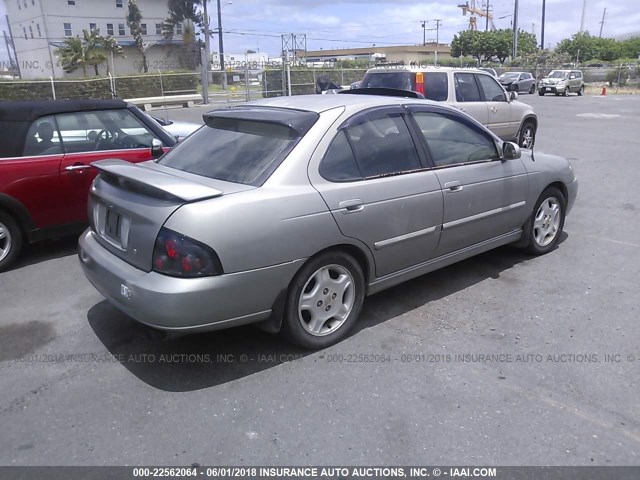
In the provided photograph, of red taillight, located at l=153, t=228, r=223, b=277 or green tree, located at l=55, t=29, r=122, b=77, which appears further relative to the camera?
green tree, located at l=55, t=29, r=122, b=77

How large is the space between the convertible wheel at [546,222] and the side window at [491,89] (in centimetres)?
551

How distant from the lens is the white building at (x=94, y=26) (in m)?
56.7

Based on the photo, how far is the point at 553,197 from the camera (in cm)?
535

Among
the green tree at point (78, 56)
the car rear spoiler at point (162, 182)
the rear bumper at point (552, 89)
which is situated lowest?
the rear bumper at point (552, 89)

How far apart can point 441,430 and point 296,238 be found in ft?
4.43

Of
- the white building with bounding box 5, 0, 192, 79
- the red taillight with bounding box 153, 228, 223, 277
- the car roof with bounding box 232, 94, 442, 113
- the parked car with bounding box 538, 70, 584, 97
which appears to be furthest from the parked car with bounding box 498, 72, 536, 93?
the red taillight with bounding box 153, 228, 223, 277

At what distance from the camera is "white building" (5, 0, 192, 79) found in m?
56.7

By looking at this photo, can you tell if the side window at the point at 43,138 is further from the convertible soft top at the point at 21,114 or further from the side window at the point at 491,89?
the side window at the point at 491,89

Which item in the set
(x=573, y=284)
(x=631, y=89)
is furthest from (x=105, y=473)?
(x=631, y=89)

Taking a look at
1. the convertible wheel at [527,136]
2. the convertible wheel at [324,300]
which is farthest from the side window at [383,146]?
the convertible wheel at [527,136]

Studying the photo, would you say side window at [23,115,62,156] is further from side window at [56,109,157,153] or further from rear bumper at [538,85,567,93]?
rear bumper at [538,85,567,93]

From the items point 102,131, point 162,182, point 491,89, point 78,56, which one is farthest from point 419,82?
point 78,56

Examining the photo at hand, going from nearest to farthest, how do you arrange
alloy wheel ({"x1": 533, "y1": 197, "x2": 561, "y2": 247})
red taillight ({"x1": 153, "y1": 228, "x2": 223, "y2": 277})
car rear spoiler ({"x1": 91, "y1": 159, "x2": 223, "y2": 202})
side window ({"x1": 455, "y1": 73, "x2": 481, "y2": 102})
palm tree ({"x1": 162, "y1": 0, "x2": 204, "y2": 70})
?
red taillight ({"x1": 153, "y1": 228, "x2": 223, "y2": 277}) → car rear spoiler ({"x1": 91, "y1": 159, "x2": 223, "y2": 202}) → alloy wheel ({"x1": 533, "y1": 197, "x2": 561, "y2": 247}) → side window ({"x1": 455, "y1": 73, "x2": 481, "y2": 102}) → palm tree ({"x1": 162, "y1": 0, "x2": 204, "y2": 70})

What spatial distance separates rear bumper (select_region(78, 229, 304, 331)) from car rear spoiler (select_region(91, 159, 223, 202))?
18.9 inches
